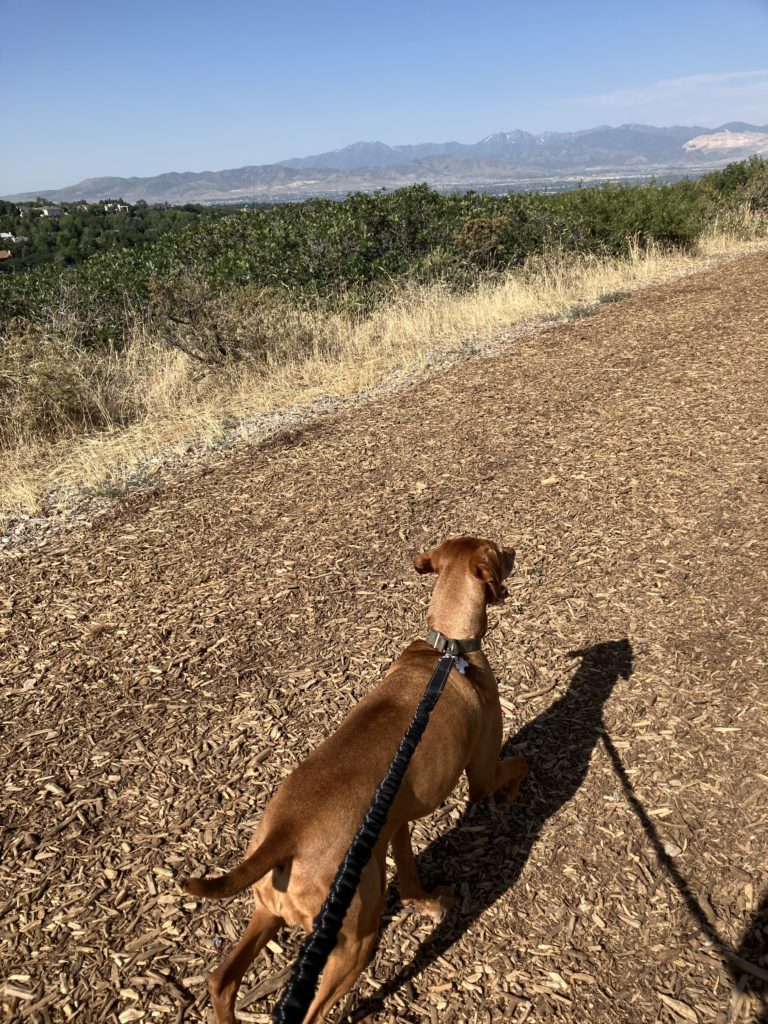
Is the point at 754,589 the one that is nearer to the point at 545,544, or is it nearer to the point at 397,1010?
the point at 545,544

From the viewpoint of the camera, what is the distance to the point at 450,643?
2.81 m

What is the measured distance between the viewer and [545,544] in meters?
4.92

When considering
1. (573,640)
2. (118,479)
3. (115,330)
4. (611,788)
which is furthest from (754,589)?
(115,330)

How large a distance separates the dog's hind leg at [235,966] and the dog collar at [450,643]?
110cm

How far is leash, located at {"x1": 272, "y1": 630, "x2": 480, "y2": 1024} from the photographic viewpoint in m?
1.51

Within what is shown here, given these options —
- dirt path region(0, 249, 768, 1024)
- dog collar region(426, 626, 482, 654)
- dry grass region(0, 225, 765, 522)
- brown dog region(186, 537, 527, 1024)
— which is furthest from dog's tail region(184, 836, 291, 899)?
dry grass region(0, 225, 765, 522)

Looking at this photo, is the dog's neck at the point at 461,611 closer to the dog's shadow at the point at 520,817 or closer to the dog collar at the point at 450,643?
the dog collar at the point at 450,643

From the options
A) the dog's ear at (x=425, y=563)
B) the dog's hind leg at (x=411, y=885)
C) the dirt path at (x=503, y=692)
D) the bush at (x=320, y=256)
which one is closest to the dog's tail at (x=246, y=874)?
the dog's hind leg at (x=411, y=885)

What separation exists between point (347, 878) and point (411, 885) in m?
0.88

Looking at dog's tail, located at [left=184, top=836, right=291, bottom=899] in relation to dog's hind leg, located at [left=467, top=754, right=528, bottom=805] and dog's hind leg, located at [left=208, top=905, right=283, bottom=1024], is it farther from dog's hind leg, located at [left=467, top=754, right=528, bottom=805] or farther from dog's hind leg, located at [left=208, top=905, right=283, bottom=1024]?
dog's hind leg, located at [left=467, top=754, right=528, bottom=805]

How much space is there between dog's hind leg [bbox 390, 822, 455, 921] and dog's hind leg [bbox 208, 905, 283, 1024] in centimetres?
51

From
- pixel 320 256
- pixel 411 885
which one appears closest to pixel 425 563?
pixel 411 885

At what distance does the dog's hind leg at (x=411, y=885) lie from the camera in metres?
2.47

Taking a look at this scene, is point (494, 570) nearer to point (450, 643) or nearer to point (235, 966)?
point (450, 643)
